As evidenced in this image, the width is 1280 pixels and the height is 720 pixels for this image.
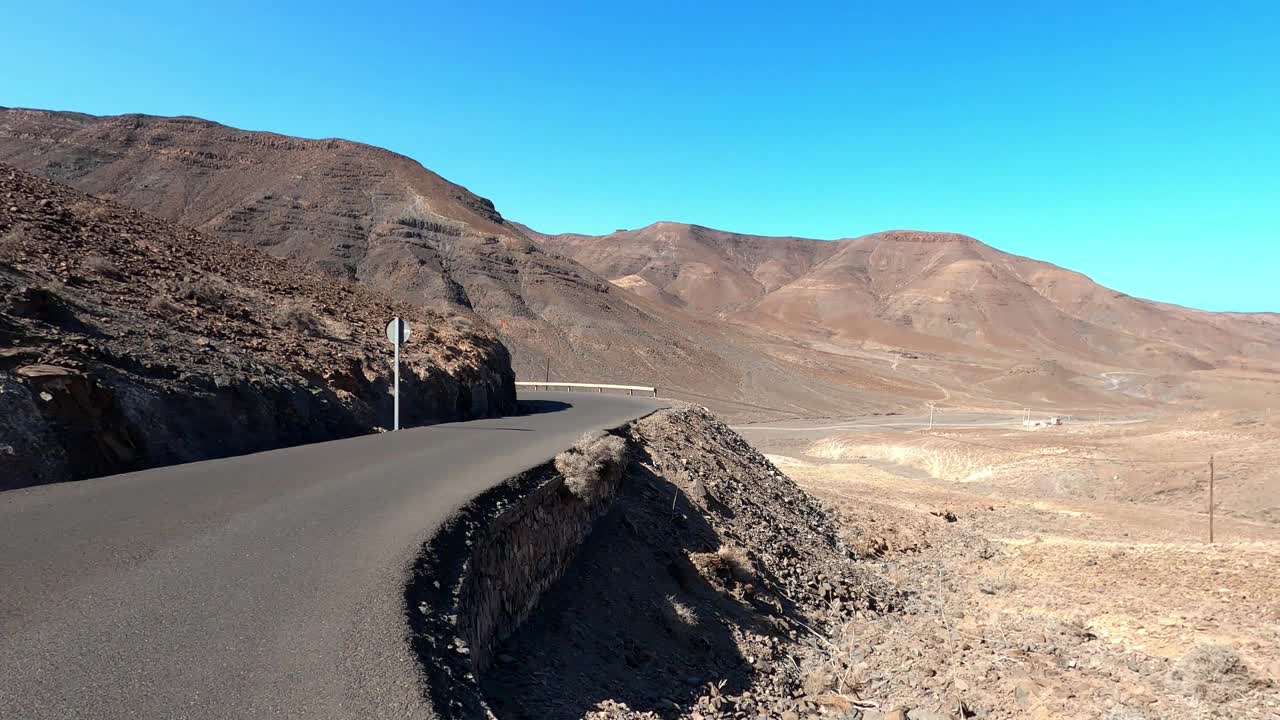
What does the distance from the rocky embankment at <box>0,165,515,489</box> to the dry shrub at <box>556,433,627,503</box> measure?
4.28m

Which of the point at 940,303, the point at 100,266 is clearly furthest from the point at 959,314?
the point at 100,266

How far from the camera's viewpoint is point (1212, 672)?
9.55 meters

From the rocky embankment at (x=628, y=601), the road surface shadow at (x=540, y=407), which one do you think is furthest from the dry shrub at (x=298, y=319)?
the rocky embankment at (x=628, y=601)

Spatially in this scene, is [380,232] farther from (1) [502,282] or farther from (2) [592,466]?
(2) [592,466]

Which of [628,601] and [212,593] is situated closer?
[212,593]

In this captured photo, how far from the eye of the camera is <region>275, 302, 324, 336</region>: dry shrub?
14.2 meters

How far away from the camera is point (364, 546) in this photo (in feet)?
19.1

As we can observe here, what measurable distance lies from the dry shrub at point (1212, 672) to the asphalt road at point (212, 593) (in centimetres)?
986

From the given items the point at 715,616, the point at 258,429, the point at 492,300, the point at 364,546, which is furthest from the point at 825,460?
the point at 492,300

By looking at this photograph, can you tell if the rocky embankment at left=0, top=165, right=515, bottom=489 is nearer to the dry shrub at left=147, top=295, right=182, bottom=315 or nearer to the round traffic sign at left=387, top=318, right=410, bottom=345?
the dry shrub at left=147, top=295, right=182, bottom=315

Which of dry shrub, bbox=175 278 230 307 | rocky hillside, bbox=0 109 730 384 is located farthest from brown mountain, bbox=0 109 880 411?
dry shrub, bbox=175 278 230 307

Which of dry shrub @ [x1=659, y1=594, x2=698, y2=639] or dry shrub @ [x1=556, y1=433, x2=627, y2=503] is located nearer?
dry shrub @ [x1=659, y1=594, x2=698, y2=639]

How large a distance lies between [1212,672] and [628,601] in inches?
322

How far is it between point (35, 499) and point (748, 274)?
19295 cm
